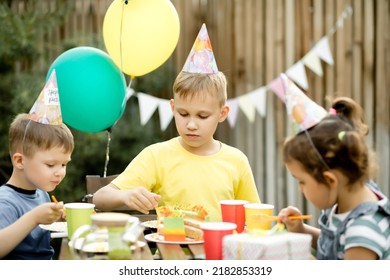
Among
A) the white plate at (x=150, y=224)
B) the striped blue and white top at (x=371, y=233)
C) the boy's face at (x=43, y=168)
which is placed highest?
the boy's face at (x=43, y=168)

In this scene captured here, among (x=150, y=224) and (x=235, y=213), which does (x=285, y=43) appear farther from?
(x=235, y=213)

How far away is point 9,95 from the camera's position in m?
4.64

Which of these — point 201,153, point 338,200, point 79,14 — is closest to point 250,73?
point 79,14

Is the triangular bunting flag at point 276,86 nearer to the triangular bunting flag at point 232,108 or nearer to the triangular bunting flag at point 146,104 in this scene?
the triangular bunting flag at point 232,108

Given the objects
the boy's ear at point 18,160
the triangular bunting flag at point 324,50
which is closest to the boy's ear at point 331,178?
the boy's ear at point 18,160

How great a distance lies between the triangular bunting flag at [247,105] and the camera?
456 cm

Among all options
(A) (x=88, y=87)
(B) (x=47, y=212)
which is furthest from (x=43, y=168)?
(A) (x=88, y=87)

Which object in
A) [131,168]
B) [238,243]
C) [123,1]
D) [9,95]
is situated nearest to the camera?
[238,243]

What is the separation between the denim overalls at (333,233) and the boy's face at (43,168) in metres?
0.86
